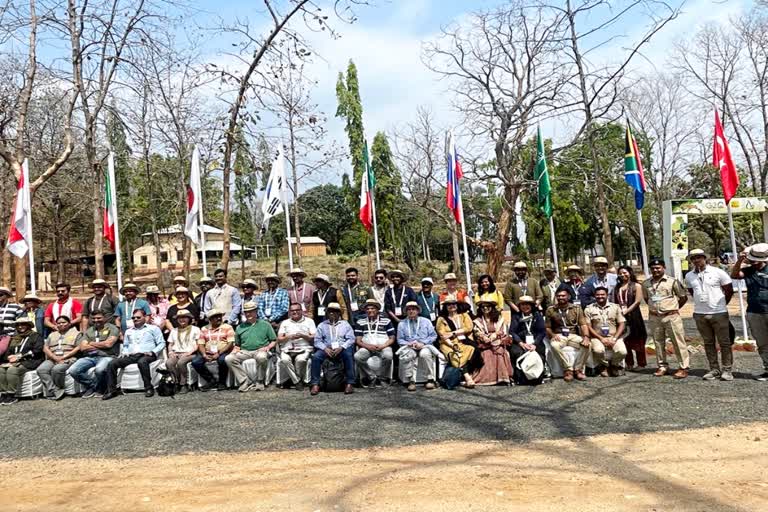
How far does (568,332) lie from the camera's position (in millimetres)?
8531

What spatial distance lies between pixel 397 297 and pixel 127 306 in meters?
4.17

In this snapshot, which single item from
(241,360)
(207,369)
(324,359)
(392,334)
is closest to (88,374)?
(207,369)

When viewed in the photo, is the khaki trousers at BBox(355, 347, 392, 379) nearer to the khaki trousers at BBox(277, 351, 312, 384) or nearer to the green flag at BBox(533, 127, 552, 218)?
the khaki trousers at BBox(277, 351, 312, 384)

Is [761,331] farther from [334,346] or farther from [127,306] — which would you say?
[127,306]

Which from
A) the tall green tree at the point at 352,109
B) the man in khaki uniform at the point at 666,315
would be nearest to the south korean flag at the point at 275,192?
the man in khaki uniform at the point at 666,315

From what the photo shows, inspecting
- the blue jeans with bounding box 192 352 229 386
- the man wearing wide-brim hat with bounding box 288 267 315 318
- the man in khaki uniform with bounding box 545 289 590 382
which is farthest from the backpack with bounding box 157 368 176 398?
the man in khaki uniform with bounding box 545 289 590 382

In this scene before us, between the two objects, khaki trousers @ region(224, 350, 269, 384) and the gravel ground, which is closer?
the gravel ground

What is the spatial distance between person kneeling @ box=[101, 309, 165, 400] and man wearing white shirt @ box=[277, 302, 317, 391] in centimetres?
181

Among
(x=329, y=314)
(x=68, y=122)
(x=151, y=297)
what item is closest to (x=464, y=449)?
(x=329, y=314)

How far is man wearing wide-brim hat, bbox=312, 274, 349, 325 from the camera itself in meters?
9.45

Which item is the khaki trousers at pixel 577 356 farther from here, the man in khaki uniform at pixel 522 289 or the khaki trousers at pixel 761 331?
the khaki trousers at pixel 761 331

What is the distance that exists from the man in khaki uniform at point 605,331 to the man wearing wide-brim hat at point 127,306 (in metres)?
6.53

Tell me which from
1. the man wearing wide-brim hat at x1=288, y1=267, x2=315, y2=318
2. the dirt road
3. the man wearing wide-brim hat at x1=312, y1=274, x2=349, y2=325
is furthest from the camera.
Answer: the man wearing wide-brim hat at x1=288, y1=267, x2=315, y2=318

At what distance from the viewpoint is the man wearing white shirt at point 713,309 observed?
791 centimetres
